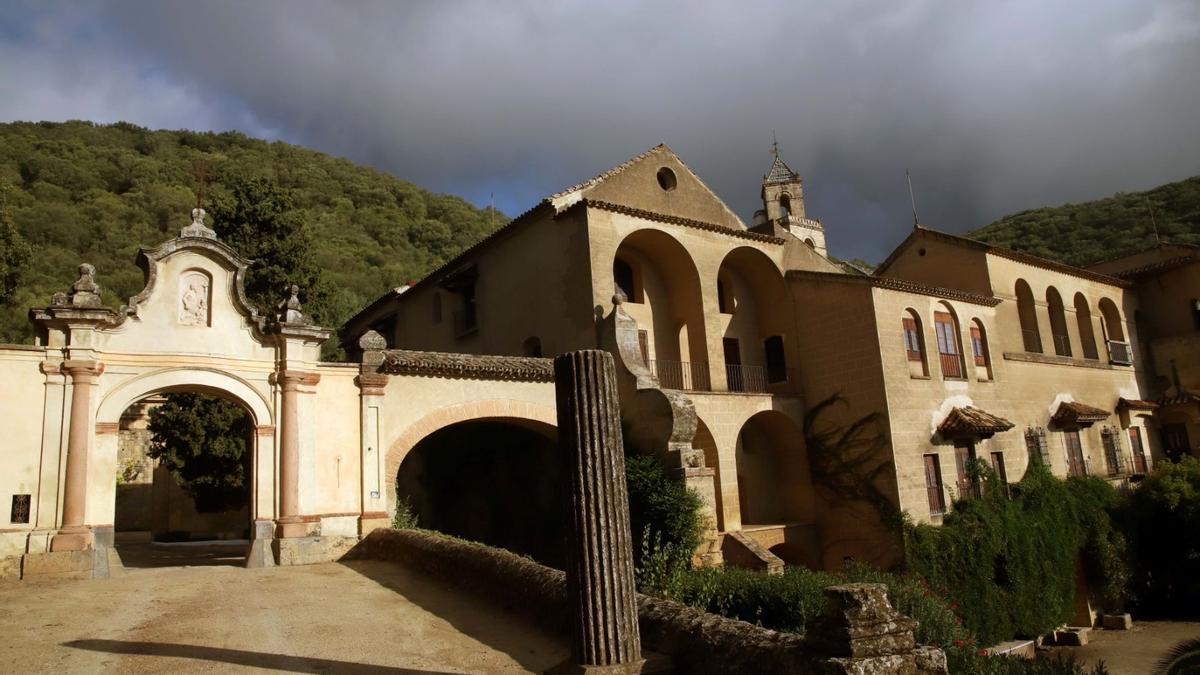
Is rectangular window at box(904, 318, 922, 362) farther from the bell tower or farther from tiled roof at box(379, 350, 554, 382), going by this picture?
the bell tower

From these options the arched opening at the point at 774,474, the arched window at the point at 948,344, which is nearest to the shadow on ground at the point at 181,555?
the arched opening at the point at 774,474

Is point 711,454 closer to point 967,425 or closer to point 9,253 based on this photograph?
point 967,425

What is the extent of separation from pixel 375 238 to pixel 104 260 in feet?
64.8

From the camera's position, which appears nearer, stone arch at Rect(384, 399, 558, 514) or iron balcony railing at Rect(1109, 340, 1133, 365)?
stone arch at Rect(384, 399, 558, 514)

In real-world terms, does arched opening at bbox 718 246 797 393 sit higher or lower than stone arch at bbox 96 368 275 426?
higher

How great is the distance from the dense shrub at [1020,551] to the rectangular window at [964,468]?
1.12 feet

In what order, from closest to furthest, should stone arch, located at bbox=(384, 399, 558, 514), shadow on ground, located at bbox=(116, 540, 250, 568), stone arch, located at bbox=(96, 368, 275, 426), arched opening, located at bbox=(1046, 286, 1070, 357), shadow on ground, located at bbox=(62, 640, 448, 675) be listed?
shadow on ground, located at bbox=(62, 640, 448, 675)
stone arch, located at bbox=(96, 368, 275, 426)
stone arch, located at bbox=(384, 399, 558, 514)
shadow on ground, located at bbox=(116, 540, 250, 568)
arched opening, located at bbox=(1046, 286, 1070, 357)

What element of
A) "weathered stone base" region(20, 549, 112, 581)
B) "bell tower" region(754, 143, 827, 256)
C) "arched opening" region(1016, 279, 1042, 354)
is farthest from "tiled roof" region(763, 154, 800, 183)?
"weathered stone base" region(20, 549, 112, 581)

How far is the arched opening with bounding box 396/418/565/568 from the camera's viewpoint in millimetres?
21359

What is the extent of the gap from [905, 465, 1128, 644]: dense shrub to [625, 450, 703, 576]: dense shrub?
6.76 meters

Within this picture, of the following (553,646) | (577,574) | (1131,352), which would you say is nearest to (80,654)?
(553,646)

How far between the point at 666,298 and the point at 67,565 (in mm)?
16384

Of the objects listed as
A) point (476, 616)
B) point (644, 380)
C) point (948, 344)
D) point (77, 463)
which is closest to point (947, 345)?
point (948, 344)

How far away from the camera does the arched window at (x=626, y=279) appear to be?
938 inches
